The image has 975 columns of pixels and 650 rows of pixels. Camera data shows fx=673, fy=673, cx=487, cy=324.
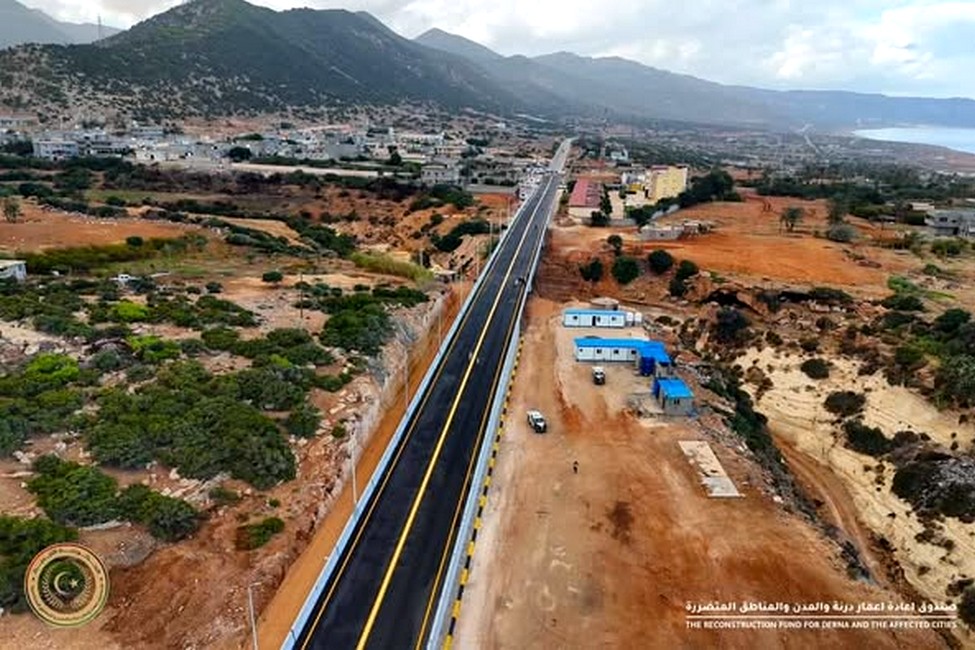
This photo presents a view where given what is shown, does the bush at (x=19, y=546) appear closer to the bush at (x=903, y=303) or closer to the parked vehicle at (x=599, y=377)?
the parked vehicle at (x=599, y=377)

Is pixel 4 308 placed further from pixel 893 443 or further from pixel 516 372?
pixel 893 443

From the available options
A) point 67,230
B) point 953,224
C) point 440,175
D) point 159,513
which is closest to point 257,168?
point 440,175

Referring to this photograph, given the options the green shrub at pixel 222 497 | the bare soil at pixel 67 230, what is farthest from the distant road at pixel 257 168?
the green shrub at pixel 222 497

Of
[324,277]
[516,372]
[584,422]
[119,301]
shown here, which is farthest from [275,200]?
[584,422]

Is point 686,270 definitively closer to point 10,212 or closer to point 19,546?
point 19,546

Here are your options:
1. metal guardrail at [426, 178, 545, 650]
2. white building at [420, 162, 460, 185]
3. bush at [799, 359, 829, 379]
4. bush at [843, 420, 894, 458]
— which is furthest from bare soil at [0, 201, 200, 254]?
bush at [843, 420, 894, 458]
